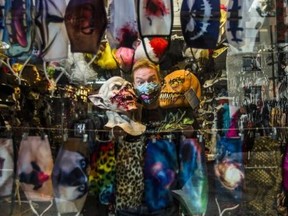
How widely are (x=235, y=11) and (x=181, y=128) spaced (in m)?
0.65

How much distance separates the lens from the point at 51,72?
2400mm

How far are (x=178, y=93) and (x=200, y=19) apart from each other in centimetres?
45

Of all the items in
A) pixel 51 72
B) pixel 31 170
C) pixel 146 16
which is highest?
pixel 146 16

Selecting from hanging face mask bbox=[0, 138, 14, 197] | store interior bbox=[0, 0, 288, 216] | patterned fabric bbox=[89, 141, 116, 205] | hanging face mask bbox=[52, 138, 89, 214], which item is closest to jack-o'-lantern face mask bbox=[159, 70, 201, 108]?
store interior bbox=[0, 0, 288, 216]

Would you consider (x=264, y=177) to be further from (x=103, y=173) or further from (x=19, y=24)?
(x=19, y=24)

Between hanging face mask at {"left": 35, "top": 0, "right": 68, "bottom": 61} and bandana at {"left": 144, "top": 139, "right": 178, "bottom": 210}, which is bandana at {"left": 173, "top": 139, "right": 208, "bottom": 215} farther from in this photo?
hanging face mask at {"left": 35, "top": 0, "right": 68, "bottom": 61}

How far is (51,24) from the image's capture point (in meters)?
2.19

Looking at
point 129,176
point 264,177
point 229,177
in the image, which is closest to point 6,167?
point 129,176

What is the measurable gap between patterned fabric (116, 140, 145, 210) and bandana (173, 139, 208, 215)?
0.62 feet

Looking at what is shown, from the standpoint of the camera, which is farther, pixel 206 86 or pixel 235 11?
pixel 206 86

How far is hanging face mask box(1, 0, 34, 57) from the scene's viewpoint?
2.20 metres

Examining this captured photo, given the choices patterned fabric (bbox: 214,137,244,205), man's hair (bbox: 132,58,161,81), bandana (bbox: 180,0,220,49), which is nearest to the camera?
bandana (bbox: 180,0,220,49)

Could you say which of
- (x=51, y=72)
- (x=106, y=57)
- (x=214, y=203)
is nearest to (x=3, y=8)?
(x=51, y=72)

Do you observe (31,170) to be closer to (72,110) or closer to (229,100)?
(72,110)
